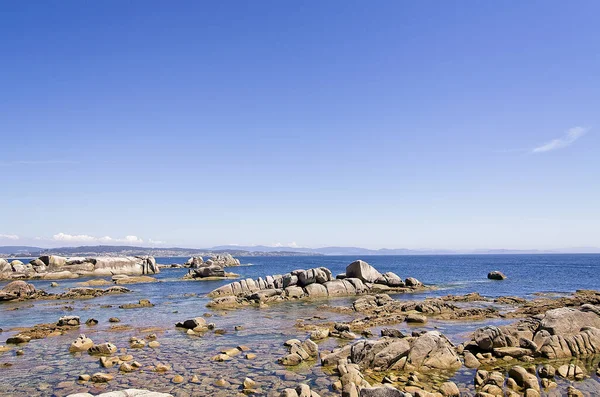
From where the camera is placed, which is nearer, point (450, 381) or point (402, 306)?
point (450, 381)

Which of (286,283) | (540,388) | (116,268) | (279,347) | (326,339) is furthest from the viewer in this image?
(116,268)

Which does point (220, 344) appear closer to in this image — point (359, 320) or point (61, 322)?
point (359, 320)

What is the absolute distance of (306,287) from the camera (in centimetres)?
4934

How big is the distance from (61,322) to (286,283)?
27.0 metres

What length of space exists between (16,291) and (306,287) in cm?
3736

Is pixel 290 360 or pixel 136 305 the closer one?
pixel 290 360

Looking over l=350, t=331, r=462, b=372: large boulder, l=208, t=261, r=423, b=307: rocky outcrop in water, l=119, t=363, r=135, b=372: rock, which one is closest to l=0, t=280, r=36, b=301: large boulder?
l=208, t=261, r=423, b=307: rocky outcrop in water

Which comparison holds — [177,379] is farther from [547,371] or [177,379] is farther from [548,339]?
[548,339]

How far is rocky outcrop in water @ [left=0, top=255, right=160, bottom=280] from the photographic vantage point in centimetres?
7875

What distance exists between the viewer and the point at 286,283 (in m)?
51.1

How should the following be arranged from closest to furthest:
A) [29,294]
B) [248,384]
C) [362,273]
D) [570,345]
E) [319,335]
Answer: [248,384]
[570,345]
[319,335]
[29,294]
[362,273]

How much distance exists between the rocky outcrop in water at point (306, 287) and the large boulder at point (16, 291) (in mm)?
24103

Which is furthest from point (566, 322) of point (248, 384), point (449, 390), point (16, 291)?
point (16, 291)

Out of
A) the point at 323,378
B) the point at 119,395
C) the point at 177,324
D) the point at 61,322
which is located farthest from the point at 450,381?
the point at 61,322
